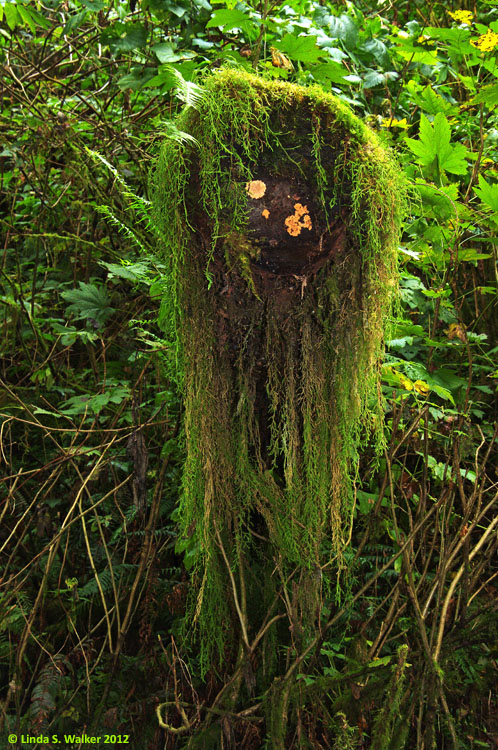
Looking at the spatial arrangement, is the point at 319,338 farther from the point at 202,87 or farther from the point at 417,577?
the point at 417,577

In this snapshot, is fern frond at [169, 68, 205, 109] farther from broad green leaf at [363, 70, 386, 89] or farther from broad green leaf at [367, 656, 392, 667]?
broad green leaf at [367, 656, 392, 667]

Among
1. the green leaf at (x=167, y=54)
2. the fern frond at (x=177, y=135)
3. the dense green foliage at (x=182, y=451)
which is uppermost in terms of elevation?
the green leaf at (x=167, y=54)

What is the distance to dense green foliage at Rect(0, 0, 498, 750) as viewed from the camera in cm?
207

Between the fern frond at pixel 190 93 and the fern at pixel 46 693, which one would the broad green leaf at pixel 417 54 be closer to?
the fern frond at pixel 190 93

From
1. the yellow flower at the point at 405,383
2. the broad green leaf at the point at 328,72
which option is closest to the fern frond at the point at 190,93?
the broad green leaf at the point at 328,72

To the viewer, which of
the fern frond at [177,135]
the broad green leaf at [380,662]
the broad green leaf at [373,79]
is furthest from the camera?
the broad green leaf at [373,79]

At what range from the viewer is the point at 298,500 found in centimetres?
185

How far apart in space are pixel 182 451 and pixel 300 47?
1617mm

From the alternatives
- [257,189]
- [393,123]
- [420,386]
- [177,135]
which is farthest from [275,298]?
[393,123]

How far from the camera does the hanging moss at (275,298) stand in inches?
60.9

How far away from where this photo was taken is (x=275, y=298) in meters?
1.66

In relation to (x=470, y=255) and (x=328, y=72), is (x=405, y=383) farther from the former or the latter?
(x=328, y=72)

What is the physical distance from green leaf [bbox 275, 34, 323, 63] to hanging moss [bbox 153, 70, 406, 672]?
0.49m

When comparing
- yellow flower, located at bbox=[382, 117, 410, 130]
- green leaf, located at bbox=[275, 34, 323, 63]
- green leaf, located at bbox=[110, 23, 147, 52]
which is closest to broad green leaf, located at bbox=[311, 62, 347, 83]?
green leaf, located at bbox=[275, 34, 323, 63]
